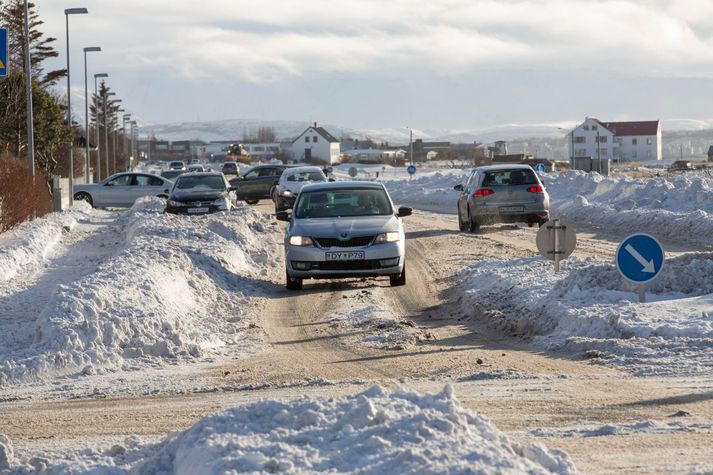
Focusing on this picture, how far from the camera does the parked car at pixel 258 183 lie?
48188 millimetres

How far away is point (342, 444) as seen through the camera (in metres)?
6.34

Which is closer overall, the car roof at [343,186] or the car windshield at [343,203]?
the car windshield at [343,203]

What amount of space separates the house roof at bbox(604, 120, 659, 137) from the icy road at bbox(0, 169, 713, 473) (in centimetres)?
17170

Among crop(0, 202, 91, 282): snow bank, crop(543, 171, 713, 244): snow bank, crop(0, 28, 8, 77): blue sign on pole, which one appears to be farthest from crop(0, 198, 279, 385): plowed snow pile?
crop(543, 171, 713, 244): snow bank

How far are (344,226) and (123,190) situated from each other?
31599mm

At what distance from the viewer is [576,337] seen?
12.4 m

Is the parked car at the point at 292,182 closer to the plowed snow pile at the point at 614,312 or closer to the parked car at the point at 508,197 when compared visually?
the parked car at the point at 508,197

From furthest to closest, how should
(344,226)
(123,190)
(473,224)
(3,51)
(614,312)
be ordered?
(123,190) → (473,224) → (3,51) → (344,226) → (614,312)

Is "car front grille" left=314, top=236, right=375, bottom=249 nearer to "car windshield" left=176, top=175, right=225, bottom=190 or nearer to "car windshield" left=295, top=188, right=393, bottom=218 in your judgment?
"car windshield" left=295, top=188, right=393, bottom=218

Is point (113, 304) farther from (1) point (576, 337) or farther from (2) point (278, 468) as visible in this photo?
(2) point (278, 468)

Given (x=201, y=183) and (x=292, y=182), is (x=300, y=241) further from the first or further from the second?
(x=292, y=182)

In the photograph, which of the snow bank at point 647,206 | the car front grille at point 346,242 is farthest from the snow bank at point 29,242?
the snow bank at point 647,206

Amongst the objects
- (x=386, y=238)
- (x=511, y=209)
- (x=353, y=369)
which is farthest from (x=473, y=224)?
(x=353, y=369)

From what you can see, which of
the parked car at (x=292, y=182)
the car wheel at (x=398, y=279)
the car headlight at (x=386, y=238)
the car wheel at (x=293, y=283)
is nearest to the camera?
the car headlight at (x=386, y=238)
